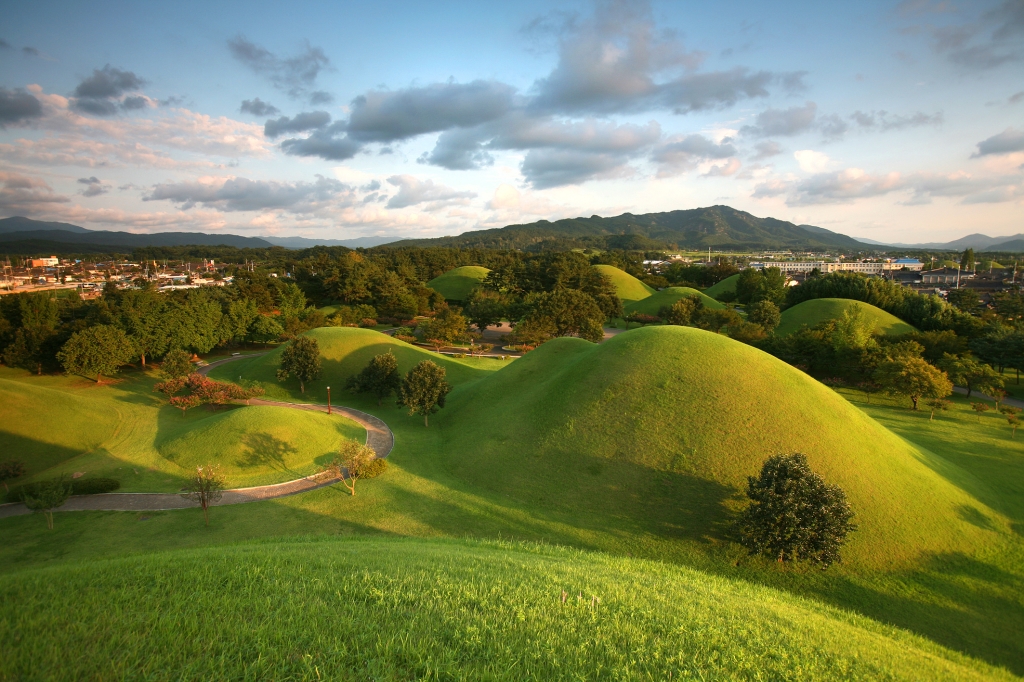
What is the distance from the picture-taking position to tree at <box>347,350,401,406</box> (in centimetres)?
3941

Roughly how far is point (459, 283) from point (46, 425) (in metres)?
93.5

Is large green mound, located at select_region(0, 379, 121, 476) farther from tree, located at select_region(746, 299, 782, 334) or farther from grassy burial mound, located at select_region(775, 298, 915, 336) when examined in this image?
tree, located at select_region(746, 299, 782, 334)

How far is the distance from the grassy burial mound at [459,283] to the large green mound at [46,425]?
81.8 metres

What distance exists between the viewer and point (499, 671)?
6.55 metres

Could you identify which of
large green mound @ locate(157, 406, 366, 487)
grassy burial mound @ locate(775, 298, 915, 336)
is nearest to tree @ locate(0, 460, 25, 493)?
large green mound @ locate(157, 406, 366, 487)

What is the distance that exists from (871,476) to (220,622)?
26609 millimetres

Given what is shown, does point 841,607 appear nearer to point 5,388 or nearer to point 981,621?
point 981,621

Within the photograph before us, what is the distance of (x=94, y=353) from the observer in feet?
139

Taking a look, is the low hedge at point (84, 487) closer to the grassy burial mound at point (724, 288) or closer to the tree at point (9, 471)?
the tree at point (9, 471)

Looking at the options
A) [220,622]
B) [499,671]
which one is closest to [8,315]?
[220,622]

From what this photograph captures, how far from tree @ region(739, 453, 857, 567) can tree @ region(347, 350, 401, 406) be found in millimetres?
29135

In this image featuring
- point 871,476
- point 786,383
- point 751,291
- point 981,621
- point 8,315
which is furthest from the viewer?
point 751,291

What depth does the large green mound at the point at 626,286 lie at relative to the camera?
371ft

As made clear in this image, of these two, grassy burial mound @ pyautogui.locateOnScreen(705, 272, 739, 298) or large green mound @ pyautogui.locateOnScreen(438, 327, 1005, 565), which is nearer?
large green mound @ pyautogui.locateOnScreen(438, 327, 1005, 565)
